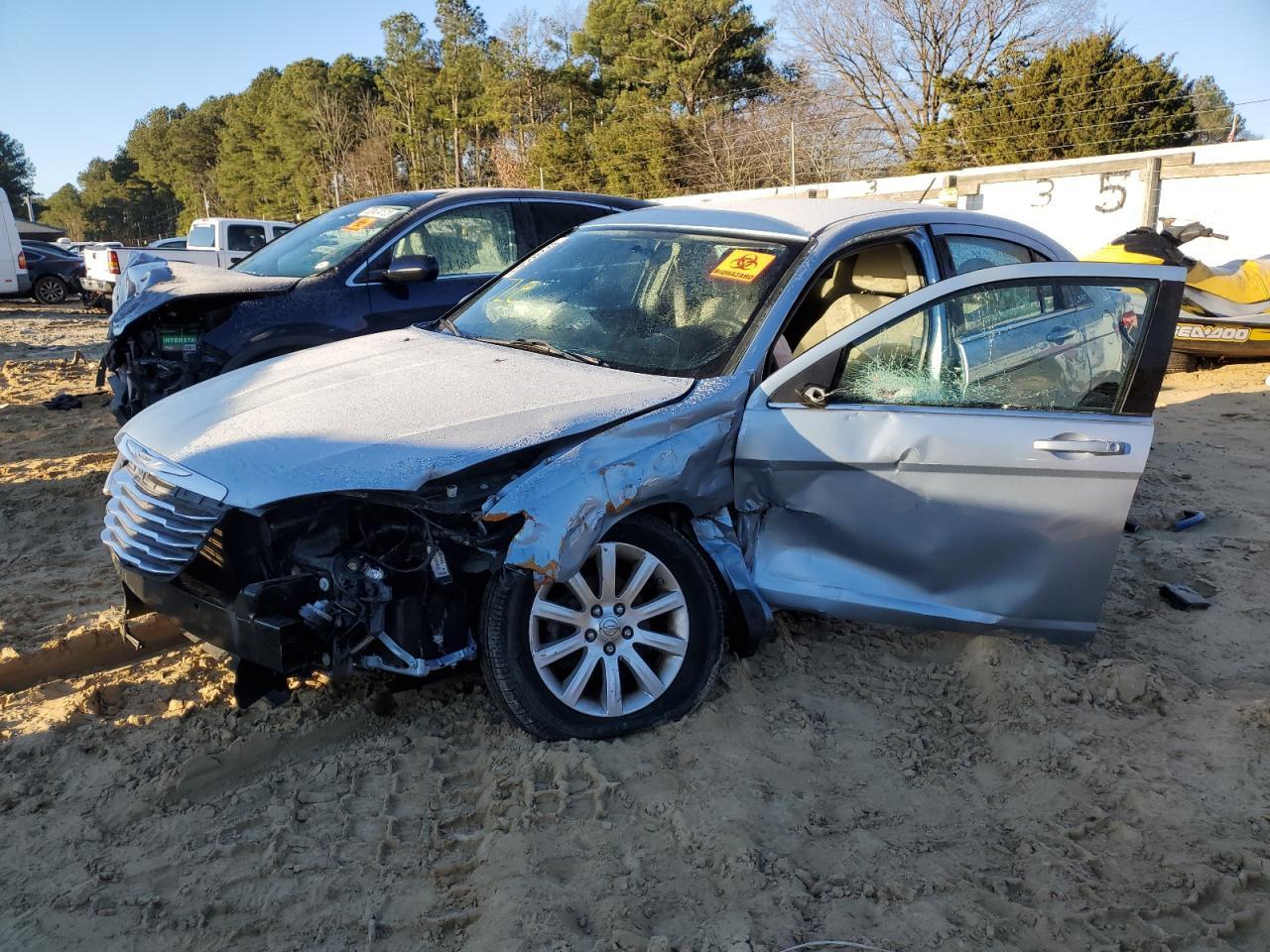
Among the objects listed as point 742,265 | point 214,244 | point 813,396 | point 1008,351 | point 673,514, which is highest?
point 214,244

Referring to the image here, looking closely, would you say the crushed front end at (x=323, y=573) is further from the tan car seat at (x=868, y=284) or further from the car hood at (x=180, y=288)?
the car hood at (x=180, y=288)

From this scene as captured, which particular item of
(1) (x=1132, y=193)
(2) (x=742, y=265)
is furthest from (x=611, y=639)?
(1) (x=1132, y=193)

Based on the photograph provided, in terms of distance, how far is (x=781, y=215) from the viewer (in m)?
4.28

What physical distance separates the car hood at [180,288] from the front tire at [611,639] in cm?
375

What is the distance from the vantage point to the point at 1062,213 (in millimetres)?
16891

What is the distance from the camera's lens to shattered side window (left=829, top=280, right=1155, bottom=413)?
11.8ft

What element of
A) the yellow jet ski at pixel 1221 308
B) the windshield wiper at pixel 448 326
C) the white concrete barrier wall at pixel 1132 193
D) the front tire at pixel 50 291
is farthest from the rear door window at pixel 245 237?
the windshield wiper at pixel 448 326

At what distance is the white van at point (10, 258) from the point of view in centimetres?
1969

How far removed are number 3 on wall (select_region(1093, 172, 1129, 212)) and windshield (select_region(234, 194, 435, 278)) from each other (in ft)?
43.9

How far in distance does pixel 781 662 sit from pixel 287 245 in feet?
16.7

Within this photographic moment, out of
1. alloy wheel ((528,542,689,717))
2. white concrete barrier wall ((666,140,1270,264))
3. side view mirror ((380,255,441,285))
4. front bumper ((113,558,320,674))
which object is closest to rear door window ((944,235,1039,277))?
alloy wheel ((528,542,689,717))

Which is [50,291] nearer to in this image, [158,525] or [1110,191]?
[1110,191]

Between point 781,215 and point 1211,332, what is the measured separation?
857 centimetres

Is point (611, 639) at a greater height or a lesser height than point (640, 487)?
lesser
